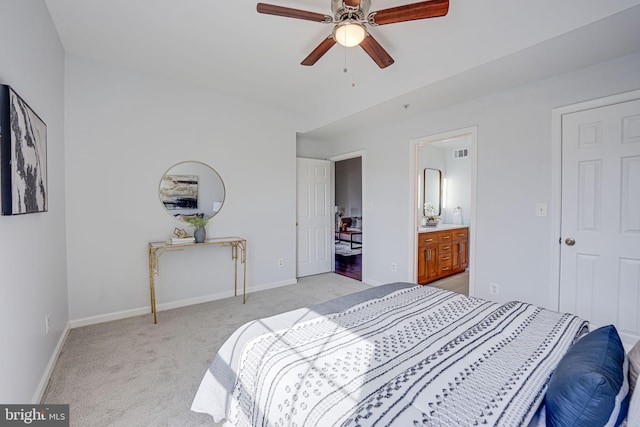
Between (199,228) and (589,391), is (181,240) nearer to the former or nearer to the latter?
(199,228)

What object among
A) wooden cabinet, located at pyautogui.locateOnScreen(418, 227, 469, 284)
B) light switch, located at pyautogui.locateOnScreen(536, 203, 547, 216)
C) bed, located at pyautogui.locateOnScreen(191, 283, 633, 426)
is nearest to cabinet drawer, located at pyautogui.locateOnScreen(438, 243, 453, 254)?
wooden cabinet, located at pyautogui.locateOnScreen(418, 227, 469, 284)

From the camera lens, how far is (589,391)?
0.78m

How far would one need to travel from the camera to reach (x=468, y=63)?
95.2 inches

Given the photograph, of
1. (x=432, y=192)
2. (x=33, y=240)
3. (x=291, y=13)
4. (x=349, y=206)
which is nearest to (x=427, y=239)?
(x=432, y=192)

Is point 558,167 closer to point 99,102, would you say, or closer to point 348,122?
point 348,122

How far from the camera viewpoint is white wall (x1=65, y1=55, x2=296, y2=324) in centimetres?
289

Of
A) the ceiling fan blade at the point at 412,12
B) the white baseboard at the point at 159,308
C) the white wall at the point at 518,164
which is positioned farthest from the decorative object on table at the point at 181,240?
the white wall at the point at 518,164

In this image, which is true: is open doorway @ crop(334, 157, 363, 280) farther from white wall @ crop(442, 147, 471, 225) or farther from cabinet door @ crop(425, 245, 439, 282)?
cabinet door @ crop(425, 245, 439, 282)

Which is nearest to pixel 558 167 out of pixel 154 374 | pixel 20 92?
pixel 154 374

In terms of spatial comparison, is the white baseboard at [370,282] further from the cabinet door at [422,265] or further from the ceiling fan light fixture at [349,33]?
the ceiling fan light fixture at [349,33]

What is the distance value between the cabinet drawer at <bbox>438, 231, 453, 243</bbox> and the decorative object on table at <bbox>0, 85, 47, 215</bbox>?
14.4 feet

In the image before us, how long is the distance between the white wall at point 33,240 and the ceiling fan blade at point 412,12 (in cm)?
198

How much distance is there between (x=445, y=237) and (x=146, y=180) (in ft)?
13.7

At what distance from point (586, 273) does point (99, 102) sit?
488cm
